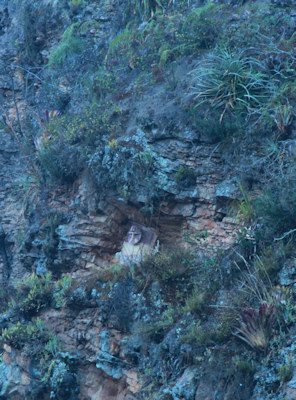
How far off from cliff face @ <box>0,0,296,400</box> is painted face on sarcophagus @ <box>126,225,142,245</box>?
3 cm

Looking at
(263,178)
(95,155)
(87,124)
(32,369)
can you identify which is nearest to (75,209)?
(95,155)

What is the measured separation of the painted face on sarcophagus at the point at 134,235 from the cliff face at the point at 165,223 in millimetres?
26

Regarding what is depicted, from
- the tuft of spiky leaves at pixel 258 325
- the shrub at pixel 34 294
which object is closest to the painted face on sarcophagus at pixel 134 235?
the shrub at pixel 34 294

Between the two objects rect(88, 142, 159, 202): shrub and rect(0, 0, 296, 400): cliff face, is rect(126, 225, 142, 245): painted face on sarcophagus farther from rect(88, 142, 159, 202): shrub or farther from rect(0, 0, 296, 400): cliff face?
rect(88, 142, 159, 202): shrub

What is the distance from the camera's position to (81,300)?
6746mm

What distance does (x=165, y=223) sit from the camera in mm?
7391

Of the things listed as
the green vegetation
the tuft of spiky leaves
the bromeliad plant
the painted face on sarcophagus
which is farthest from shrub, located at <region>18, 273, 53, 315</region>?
the green vegetation

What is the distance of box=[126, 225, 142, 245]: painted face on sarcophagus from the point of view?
7.35 meters

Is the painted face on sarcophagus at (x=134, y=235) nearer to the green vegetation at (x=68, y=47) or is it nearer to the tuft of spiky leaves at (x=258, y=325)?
the tuft of spiky leaves at (x=258, y=325)

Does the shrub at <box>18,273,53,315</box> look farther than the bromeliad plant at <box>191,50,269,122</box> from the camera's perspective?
Yes

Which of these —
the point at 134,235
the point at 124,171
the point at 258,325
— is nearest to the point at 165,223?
the point at 134,235

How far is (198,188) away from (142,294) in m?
1.97

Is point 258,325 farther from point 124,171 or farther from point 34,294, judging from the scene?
point 34,294

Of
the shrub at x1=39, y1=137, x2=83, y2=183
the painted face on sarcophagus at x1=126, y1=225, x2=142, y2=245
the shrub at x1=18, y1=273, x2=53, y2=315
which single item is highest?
the shrub at x1=39, y1=137, x2=83, y2=183
